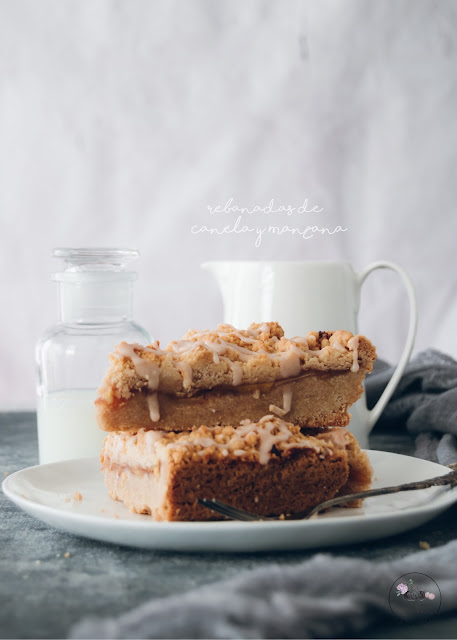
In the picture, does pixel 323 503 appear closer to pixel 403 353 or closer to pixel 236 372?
pixel 236 372

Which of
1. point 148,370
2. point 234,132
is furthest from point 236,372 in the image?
point 234,132

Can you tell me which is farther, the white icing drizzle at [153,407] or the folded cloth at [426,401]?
the folded cloth at [426,401]

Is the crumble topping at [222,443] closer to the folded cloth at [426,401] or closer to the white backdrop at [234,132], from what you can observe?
the folded cloth at [426,401]

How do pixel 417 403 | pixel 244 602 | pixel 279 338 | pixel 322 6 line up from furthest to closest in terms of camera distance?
pixel 322 6 → pixel 417 403 → pixel 279 338 → pixel 244 602

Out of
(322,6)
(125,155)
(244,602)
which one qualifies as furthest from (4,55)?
(244,602)

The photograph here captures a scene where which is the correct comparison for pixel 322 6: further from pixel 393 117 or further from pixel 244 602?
pixel 244 602

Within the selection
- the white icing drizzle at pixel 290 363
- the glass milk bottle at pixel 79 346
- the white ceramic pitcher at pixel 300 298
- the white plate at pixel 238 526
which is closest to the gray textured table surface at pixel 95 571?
the white plate at pixel 238 526
